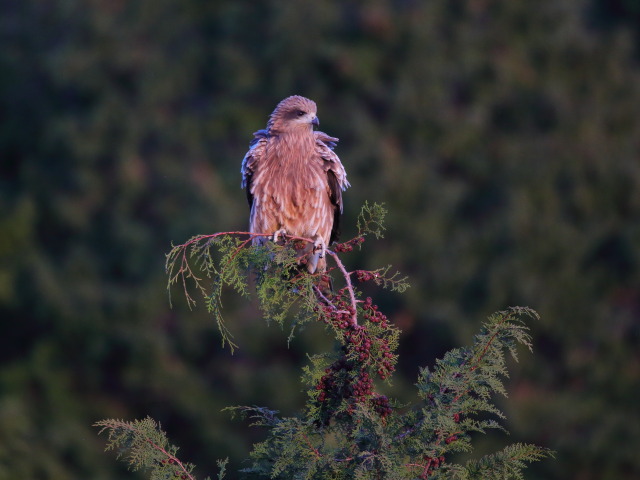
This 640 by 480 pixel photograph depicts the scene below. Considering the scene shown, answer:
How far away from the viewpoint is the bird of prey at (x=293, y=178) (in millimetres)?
5238

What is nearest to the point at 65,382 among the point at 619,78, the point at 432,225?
the point at 432,225

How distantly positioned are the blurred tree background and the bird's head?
6.55 m

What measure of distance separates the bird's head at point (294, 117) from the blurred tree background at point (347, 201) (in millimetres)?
6551

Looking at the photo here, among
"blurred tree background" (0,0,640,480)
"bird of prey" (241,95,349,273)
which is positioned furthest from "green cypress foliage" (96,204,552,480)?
"blurred tree background" (0,0,640,480)

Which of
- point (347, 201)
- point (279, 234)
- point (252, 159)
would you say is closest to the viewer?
point (279, 234)

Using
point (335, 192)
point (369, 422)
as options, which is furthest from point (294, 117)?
point (369, 422)

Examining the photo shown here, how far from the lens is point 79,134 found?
15086mm

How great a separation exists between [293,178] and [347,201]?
7240mm

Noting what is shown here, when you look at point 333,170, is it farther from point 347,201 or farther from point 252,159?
point 347,201

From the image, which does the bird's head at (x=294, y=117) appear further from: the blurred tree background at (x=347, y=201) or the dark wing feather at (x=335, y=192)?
the blurred tree background at (x=347, y=201)

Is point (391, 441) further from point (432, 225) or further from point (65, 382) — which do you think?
point (65, 382)

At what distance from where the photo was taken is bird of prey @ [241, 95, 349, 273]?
5.24m

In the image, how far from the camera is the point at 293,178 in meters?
5.26

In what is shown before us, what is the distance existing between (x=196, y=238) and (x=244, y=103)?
1149cm
